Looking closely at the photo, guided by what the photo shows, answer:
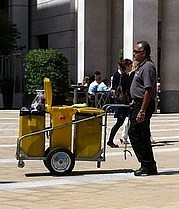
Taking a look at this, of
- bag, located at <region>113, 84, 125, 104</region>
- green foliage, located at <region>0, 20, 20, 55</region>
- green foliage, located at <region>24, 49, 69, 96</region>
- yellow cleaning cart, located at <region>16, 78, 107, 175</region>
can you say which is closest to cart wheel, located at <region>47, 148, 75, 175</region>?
yellow cleaning cart, located at <region>16, 78, 107, 175</region>

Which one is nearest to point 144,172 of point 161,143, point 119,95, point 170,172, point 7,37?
point 170,172

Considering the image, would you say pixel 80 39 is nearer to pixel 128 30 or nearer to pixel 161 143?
pixel 128 30

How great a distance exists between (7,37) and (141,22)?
1316cm

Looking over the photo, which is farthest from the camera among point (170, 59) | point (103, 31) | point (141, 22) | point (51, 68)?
point (103, 31)

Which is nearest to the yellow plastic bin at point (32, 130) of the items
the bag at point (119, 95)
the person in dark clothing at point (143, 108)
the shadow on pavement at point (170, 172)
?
the person in dark clothing at point (143, 108)

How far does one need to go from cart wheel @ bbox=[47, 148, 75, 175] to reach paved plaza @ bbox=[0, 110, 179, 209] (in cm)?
14

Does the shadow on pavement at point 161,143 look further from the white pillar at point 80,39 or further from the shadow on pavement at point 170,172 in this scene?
the white pillar at point 80,39

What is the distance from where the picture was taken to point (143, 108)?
1030 centimetres

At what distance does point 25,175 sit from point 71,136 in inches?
38.8

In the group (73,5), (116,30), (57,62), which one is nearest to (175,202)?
(57,62)

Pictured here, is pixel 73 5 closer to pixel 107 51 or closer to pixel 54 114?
pixel 107 51

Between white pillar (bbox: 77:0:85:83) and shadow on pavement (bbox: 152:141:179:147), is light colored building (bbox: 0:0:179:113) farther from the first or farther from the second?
shadow on pavement (bbox: 152:141:179:147)

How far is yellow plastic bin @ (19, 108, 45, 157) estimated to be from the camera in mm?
10602

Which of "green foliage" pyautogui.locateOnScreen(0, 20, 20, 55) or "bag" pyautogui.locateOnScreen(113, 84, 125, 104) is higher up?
"green foliage" pyautogui.locateOnScreen(0, 20, 20, 55)
